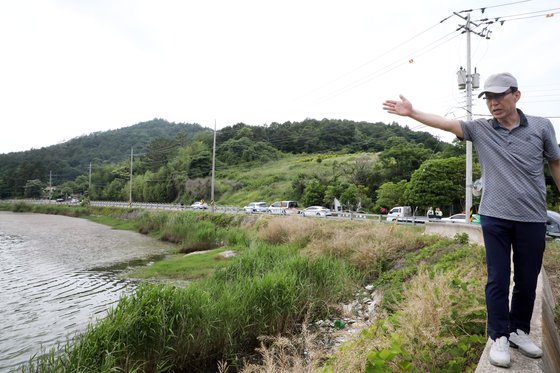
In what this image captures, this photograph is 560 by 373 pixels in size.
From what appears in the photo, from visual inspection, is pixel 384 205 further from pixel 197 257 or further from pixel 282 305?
pixel 282 305

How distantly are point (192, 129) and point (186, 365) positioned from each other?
5708 inches

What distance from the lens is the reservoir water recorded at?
7703 mm

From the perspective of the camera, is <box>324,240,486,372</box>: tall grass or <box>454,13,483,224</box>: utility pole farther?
<box>454,13,483,224</box>: utility pole

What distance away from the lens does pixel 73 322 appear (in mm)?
8578

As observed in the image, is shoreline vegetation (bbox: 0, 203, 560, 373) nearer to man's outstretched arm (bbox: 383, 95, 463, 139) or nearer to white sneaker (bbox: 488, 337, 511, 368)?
white sneaker (bbox: 488, 337, 511, 368)

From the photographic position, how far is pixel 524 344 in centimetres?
231

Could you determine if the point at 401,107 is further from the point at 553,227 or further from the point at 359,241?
the point at 553,227

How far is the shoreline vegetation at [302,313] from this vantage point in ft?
10.1

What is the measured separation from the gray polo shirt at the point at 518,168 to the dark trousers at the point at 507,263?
74mm

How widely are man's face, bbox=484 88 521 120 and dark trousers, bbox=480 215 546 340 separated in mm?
755

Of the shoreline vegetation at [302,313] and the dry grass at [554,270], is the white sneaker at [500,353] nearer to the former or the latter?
the shoreline vegetation at [302,313]

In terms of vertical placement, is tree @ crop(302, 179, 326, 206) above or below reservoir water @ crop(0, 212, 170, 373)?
above

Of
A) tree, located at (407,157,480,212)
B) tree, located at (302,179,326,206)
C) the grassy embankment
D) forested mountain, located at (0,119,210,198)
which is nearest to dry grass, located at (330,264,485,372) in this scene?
tree, located at (407,157,480,212)

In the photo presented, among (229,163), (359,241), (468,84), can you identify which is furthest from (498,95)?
(229,163)
